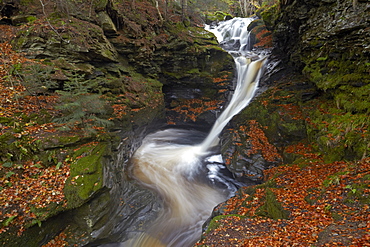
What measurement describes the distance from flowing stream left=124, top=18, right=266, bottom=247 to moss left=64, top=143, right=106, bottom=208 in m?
2.60

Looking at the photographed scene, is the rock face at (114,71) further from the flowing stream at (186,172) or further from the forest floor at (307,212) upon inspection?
the forest floor at (307,212)

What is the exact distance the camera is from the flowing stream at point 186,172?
7332 mm

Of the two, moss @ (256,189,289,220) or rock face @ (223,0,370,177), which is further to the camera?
rock face @ (223,0,370,177)

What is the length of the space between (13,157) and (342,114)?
38.3ft

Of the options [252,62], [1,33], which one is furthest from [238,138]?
[1,33]

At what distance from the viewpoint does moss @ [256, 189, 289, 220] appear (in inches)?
188

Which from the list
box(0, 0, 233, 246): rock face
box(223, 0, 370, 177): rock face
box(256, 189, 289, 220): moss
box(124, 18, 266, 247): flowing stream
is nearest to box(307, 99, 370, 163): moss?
box(223, 0, 370, 177): rock face

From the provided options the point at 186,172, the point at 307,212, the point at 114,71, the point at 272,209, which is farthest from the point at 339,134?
the point at 114,71

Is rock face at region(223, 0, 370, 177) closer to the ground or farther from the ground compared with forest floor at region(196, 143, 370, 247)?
farther from the ground

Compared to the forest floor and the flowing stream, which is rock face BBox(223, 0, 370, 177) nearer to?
the forest floor

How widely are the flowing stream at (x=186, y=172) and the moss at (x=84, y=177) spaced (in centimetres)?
260

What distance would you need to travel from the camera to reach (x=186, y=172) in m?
10.6

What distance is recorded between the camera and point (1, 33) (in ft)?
29.0

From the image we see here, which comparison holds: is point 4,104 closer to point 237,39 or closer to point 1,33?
point 1,33
